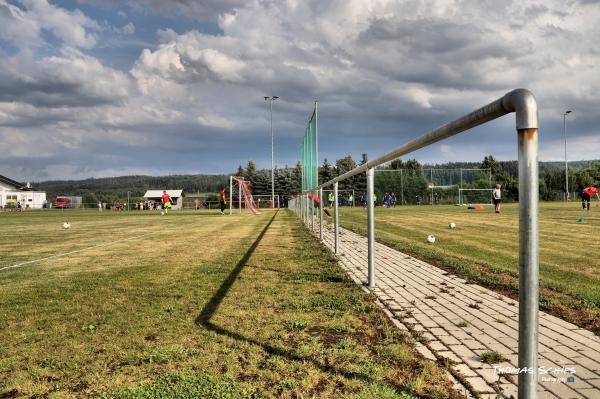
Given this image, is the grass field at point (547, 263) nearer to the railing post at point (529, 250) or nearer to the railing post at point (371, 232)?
the railing post at point (371, 232)

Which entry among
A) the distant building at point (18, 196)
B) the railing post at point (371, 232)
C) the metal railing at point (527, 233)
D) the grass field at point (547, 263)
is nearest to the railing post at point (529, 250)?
the metal railing at point (527, 233)

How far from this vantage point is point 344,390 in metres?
2.47

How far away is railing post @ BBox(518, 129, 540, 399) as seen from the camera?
1849 millimetres

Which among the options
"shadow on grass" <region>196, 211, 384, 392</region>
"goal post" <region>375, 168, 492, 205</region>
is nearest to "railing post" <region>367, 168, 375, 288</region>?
"shadow on grass" <region>196, 211, 384, 392</region>

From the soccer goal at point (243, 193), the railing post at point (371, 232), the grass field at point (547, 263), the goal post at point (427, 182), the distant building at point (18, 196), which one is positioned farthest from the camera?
the distant building at point (18, 196)

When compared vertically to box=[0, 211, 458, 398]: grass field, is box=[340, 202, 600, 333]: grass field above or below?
below

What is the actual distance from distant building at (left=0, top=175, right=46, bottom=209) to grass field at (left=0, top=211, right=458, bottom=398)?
2875 inches

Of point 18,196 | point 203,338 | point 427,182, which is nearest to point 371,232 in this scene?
point 203,338

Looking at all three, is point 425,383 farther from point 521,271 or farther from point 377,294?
point 377,294

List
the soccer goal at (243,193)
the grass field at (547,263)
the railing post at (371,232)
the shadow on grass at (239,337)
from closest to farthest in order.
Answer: the shadow on grass at (239,337) < the grass field at (547,263) < the railing post at (371,232) < the soccer goal at (243,193)

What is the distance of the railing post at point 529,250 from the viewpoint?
1849mm

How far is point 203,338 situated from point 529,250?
2.46 metres

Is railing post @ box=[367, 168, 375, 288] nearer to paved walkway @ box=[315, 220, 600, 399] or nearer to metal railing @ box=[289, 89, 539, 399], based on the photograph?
paved walkway @ box=[315, 220, 600, 399]

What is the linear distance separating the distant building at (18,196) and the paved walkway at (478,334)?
75303mm
